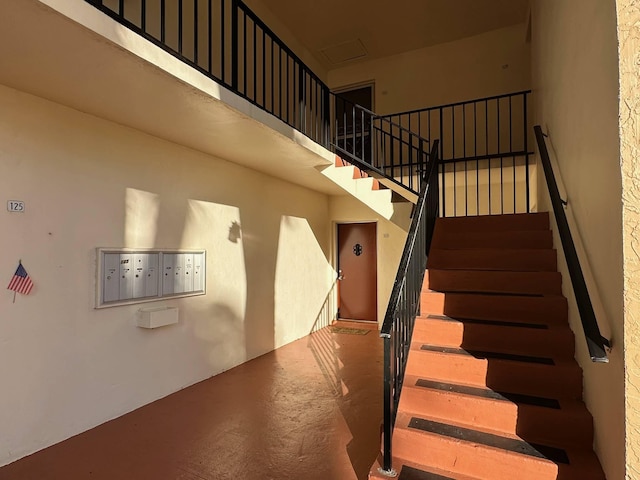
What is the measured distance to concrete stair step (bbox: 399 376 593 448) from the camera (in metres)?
1.88

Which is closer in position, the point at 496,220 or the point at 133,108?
the point at 133,108

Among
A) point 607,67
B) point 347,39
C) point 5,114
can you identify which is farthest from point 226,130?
point 347,39

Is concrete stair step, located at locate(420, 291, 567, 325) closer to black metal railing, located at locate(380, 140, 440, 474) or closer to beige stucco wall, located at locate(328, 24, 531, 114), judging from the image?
black metal railing, located at locate(380, 140, 440, 474)

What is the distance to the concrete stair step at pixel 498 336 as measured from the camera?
2.31 metres

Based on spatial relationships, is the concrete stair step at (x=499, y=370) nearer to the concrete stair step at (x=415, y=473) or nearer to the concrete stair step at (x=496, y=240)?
the concrete stair step at (x=415, y=473)

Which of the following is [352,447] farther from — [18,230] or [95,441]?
[18,230]

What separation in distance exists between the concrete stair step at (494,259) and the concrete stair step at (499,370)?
3.01 feet

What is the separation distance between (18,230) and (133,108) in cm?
121

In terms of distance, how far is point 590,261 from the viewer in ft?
5.86

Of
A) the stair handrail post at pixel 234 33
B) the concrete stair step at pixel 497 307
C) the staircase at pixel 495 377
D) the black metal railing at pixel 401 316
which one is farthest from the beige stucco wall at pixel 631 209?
the stair handrail post at pixel 234 33

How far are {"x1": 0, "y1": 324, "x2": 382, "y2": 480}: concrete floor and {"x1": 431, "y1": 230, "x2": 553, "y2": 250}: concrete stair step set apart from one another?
1.67 m

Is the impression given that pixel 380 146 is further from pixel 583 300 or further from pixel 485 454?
pixel 485 454

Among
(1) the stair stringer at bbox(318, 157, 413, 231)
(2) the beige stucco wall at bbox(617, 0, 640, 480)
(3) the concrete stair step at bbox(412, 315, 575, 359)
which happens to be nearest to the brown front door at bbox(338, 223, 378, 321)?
(1) the stair stringer at bbox(318, 157, 413, 231)

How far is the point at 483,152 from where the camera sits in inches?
232
